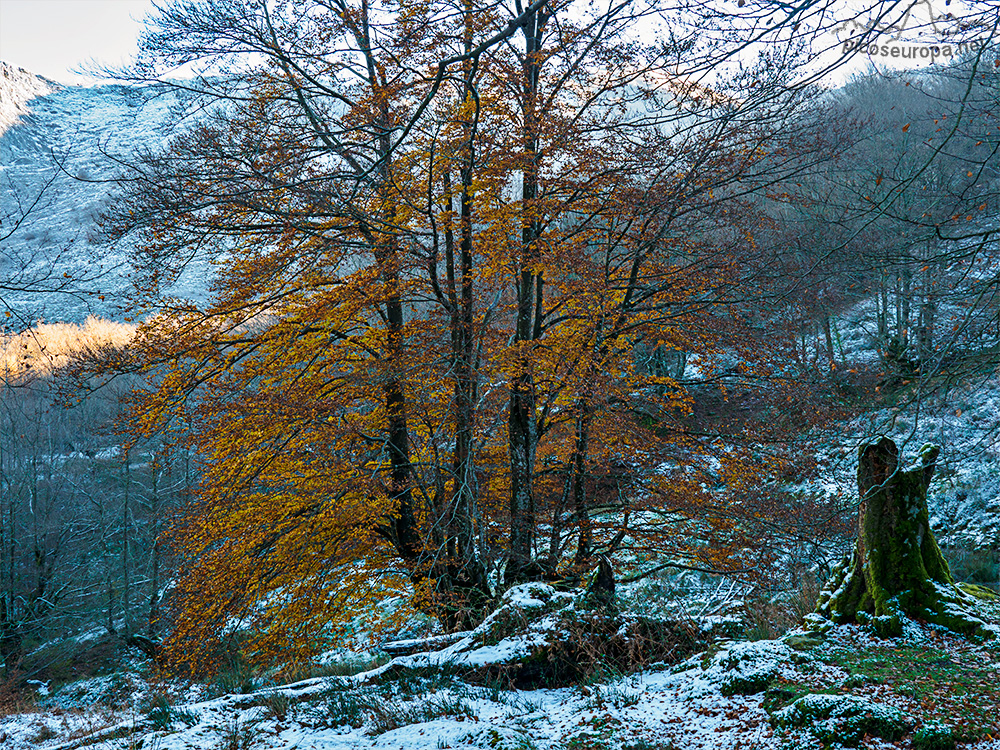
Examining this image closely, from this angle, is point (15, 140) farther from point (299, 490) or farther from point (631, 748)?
point (631, 748)

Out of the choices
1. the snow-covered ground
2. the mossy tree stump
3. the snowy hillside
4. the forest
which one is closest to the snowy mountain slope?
the snowy hillside

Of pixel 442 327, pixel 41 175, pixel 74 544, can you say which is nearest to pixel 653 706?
pixel 442 327

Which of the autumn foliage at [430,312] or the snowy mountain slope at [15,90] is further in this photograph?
the autumn foliage at [430,312]

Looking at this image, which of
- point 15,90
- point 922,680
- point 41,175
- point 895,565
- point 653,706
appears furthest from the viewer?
point 15,90

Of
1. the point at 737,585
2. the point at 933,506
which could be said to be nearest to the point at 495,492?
the point at 737,585

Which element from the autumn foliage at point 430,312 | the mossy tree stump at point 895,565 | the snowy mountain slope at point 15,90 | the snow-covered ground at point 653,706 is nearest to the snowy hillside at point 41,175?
the snowy mountain slope at point 15,90

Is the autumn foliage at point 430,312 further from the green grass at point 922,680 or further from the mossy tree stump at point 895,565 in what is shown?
the green grass at point 922,680

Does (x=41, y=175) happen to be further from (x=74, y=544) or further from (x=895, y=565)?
(x=74, y=544)

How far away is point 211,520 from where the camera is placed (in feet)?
33.8

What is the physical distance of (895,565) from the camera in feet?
15.4

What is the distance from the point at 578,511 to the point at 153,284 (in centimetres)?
711

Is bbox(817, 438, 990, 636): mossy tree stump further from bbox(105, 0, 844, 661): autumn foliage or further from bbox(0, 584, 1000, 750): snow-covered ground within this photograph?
bbox(105, 0, 844, 661): autumn foliage

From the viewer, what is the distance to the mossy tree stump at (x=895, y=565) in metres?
4.59

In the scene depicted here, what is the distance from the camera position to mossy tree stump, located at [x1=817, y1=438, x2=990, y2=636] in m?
4.59
